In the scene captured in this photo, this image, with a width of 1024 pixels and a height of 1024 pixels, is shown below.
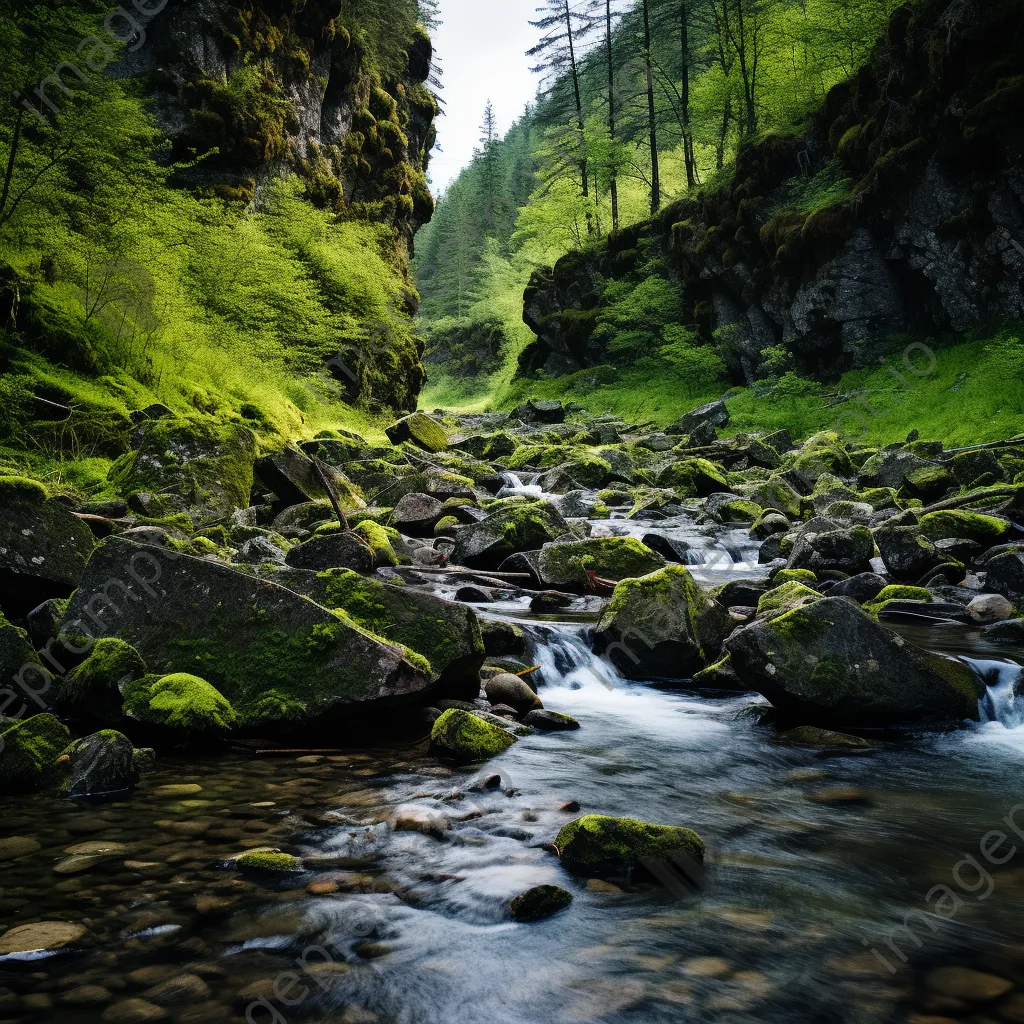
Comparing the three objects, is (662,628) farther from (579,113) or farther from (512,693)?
(579,113)

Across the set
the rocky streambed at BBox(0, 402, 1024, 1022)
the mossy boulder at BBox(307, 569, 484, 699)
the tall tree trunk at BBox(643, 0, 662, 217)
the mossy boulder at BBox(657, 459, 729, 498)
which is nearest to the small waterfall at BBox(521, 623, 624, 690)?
the rocky streambed at BBox(0, 402, 1024, 1022)

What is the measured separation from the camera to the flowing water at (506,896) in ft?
7.35

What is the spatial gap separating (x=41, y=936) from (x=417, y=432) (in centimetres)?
1953

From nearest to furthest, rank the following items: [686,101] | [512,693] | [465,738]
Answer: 1. [465,738]
2. [512,693]
3. [686,101]

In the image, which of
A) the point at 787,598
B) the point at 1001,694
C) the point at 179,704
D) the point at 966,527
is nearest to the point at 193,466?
the point at 179,704

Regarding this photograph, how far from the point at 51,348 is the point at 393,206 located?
25410mm

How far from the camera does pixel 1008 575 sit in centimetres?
765

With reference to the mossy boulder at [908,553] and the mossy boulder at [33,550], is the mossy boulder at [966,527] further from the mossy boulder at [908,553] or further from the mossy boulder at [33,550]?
the mossy boulder at [33,550]

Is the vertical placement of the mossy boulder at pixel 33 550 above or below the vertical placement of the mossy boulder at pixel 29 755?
above

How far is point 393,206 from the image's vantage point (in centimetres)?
3378

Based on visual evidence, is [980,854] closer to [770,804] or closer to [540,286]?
[770,804]

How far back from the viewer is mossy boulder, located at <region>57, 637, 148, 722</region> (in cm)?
402

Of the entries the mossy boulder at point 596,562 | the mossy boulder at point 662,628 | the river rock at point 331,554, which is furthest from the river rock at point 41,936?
the mossy boulder at point 596,562

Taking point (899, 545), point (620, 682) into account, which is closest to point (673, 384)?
point (899, 545)
